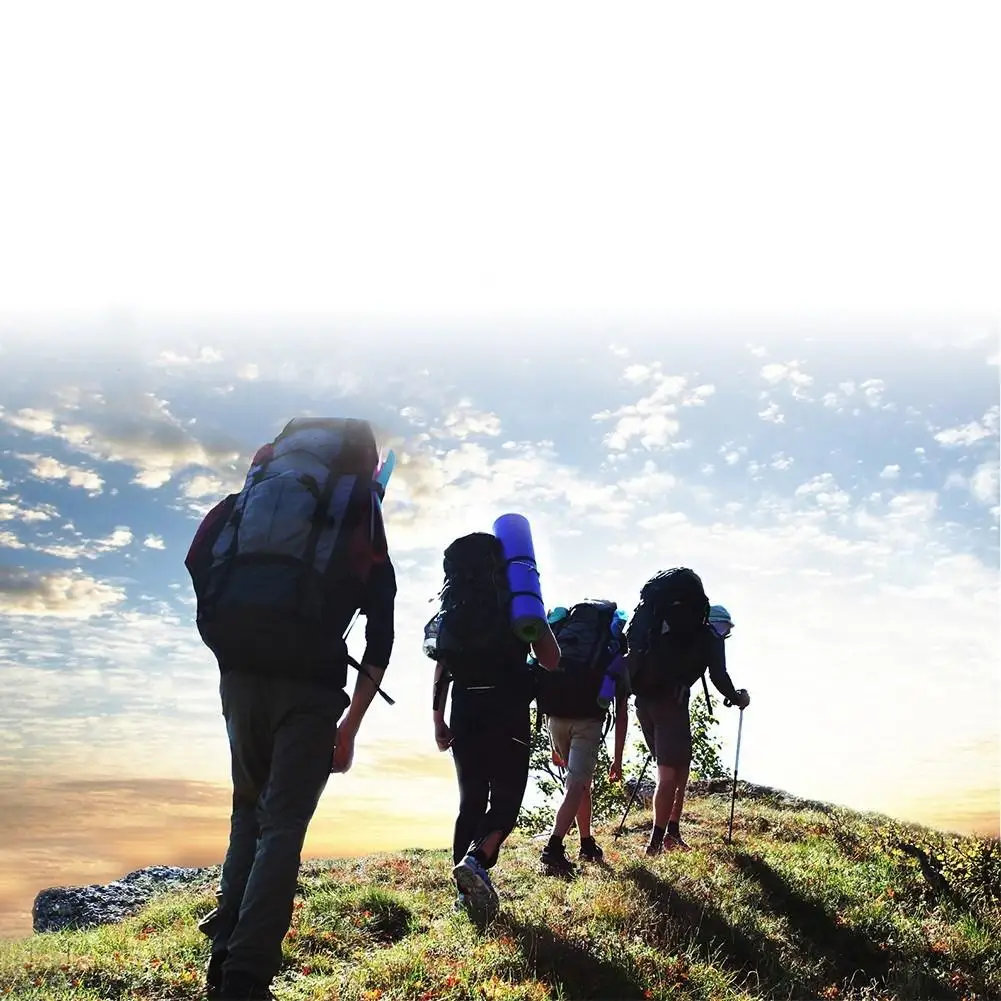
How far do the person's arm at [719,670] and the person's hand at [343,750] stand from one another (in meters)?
5.82

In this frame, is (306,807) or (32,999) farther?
(32,999)

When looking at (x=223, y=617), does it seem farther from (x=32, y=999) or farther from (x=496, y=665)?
(x=496, y=665)

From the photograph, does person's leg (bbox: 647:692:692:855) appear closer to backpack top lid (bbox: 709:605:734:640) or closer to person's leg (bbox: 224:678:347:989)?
backpack top lid (bbox: 709:605:734:640)

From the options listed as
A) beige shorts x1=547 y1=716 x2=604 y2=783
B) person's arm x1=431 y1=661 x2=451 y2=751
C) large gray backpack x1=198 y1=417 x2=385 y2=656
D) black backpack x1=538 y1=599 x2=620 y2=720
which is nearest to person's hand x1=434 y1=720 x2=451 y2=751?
person's arm x1=431 y1=661 x2=451 y2=751

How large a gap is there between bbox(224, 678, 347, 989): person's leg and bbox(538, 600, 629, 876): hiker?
480 cm

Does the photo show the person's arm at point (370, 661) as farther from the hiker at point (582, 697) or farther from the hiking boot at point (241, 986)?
the hiker at point (582, 697)

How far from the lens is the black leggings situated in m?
6.91

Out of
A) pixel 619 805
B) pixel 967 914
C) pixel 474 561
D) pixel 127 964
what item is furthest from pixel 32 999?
pixel 619 805

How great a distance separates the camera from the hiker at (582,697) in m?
8.92

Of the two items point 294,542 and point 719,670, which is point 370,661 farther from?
point 719,670

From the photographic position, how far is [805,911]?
24.5ft

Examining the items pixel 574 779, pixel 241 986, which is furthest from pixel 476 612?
pixel 241 986

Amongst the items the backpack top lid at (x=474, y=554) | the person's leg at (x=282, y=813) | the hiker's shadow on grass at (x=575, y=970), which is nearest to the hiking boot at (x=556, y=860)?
the hiker's shadow on grass at (x=575, y=970)

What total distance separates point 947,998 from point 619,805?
55.7ft
